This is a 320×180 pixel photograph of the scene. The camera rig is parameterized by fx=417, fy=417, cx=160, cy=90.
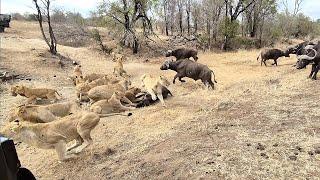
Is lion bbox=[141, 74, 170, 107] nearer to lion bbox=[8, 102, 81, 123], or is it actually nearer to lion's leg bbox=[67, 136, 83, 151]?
lion bbox=[8, 102, 81, 123]

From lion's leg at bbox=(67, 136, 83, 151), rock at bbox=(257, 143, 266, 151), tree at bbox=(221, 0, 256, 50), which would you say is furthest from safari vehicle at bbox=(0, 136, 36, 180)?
tree at bbox=(221, 0, 256, 50)

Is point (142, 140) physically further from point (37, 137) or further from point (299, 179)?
point (299, 179)

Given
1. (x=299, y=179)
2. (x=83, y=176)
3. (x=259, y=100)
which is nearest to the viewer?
(x=299, y=179)

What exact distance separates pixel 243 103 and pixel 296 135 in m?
3.17

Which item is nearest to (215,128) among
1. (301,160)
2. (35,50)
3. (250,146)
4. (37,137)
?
(250,146)

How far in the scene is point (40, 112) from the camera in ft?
34.6

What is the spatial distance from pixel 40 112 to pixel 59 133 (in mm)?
2474

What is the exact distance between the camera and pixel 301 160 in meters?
6.88

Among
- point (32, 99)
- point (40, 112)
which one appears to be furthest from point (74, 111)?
point (32, 99)

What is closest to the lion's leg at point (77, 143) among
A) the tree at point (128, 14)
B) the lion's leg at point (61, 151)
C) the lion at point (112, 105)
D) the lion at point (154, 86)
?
the lion's leg at point (61, 151)

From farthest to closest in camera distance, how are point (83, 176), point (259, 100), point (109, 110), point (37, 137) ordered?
1. point (109, 110)
2. point (259, 100)
3. point (37, 137)
4. point (83, 176)

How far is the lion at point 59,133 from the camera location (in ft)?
26.4

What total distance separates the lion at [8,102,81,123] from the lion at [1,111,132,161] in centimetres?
191

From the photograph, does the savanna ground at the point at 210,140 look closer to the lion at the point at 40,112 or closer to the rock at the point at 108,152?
the rock at the point at 108,152
